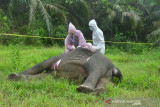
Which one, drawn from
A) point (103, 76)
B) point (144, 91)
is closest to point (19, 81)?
point (103, 76)

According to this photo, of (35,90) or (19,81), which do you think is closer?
(35,90)

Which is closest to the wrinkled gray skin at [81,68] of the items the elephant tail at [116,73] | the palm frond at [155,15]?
the elephant tail at [116,73]

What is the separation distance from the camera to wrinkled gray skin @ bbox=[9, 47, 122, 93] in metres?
4.11

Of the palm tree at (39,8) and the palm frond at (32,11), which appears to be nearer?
the palm frond at (32,11)

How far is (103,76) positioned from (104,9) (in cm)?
891

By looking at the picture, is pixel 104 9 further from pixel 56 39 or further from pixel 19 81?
pixel 19 81

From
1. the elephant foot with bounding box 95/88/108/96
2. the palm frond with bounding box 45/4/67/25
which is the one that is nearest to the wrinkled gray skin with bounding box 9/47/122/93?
the elephant foot with bounding box 95/88/108/96

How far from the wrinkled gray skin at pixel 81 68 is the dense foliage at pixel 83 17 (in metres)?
5.76

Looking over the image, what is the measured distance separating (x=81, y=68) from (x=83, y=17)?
8.54m

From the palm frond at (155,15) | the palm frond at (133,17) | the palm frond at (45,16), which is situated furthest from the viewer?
the palm frond at (155,15)

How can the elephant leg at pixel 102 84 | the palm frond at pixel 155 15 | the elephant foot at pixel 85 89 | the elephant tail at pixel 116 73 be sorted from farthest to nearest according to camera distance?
the palm frond at pixel 155 15, the elephant tail at pixel 116 73, the elephant leg at pixel 102 84, the elephant foot at pixel 85 89

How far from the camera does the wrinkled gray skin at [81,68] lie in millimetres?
4105

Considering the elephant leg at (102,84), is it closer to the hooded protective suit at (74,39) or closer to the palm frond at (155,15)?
the hooded protective suit at (74,39)

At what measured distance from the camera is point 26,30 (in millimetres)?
10500
